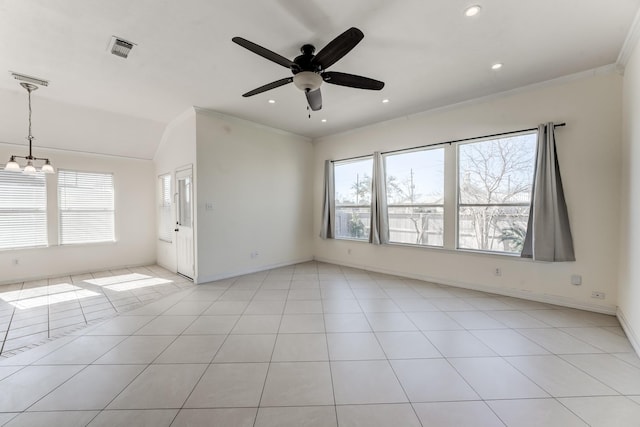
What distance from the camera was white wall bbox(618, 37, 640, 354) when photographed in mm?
2498

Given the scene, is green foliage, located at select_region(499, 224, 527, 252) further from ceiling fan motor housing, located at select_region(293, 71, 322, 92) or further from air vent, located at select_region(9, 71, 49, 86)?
air vent, located at select_region(9, 71, 49, 86)

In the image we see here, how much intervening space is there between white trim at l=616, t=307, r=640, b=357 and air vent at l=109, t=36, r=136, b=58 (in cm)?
561

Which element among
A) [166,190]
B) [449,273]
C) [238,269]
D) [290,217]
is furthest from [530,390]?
[166,190]

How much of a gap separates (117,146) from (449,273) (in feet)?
22.5

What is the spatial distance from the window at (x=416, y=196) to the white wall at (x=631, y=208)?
2048mm

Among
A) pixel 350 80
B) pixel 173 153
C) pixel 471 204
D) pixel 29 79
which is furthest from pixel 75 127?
pixel 471 204

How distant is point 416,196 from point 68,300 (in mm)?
5723

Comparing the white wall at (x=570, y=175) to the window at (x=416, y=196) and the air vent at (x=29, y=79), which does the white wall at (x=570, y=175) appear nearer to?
the window at (x=416, y=196)

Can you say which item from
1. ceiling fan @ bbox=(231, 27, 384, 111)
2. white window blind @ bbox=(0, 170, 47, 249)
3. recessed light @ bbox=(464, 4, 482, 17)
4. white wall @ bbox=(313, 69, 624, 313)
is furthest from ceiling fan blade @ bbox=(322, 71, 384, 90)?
white window blind @ bbox=(0, 170, 47, 249)

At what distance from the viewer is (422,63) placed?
3029 mm

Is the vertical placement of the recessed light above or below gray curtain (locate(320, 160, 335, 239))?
above

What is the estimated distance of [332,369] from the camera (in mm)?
2123

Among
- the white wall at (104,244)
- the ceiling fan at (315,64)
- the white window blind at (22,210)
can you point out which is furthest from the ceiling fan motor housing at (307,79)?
the white window blind at (22,210)

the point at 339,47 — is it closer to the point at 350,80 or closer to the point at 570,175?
the point at 350,80
